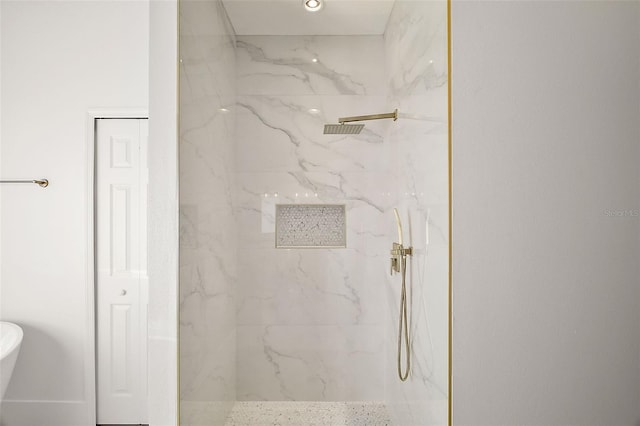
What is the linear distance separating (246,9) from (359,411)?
97.3 inches

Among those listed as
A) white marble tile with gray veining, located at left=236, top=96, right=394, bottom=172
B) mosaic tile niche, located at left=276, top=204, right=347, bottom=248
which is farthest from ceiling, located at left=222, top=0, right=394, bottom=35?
mosaic tile niche, located at left=276, top=204, right=347, bottom=248

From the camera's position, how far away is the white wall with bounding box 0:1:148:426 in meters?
2.48

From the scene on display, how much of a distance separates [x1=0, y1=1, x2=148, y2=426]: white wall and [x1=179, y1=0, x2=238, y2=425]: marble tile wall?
65 cm

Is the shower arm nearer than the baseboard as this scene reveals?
Yes

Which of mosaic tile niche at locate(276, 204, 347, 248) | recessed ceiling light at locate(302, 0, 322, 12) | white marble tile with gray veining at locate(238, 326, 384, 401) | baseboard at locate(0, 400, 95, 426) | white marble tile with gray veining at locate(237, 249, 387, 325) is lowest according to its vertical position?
baseboard at locate(0, 400, 95, 426)

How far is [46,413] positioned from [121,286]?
0.90 m

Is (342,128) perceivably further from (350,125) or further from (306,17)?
(306,17)

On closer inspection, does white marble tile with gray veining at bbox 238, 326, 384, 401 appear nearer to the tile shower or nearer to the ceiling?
the tile shower

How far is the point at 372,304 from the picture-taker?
2582 millimetres

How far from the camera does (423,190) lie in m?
1.63

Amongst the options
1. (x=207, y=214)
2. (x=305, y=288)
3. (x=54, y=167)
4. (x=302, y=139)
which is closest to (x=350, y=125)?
(x=302, y=139)

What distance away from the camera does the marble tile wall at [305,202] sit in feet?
8.44

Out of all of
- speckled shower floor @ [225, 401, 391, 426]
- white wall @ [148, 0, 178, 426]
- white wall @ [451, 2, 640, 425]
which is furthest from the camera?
speckled shower floor @ [225, 401, 391, 426]

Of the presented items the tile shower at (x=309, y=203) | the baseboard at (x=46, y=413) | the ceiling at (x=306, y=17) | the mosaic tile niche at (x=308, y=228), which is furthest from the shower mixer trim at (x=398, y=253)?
the baseboard at (x=46, y=413)
